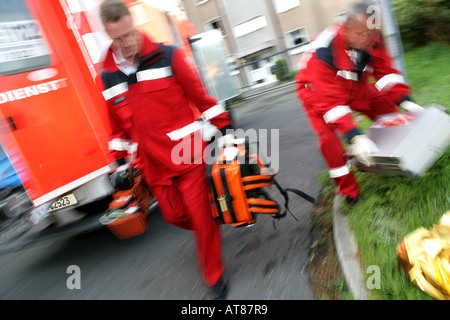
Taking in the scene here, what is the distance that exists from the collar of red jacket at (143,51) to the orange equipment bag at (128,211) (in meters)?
1.24

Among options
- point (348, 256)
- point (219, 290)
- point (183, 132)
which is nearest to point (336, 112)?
point (348, 256)

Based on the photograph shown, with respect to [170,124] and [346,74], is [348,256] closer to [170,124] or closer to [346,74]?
[346,74]

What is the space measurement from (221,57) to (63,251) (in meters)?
4.45

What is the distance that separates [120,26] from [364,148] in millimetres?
1831

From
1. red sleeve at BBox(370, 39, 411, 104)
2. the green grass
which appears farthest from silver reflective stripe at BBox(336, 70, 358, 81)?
the green grass

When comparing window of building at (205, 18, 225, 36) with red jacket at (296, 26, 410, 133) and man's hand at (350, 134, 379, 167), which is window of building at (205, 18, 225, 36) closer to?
red jacket at (296, 26, 410, 133)

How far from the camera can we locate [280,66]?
49.2ft

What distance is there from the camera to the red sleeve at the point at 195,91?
7.63 ft

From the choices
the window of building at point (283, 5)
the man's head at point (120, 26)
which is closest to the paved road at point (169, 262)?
the man's head at point (120, 26)

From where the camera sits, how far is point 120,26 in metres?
2.16

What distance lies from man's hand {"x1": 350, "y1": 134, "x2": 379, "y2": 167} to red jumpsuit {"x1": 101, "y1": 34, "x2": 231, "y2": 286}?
933mm

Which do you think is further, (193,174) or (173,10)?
(173,10)

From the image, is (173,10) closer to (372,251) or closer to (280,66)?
(372,251)

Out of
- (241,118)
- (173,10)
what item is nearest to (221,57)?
(173,10)
